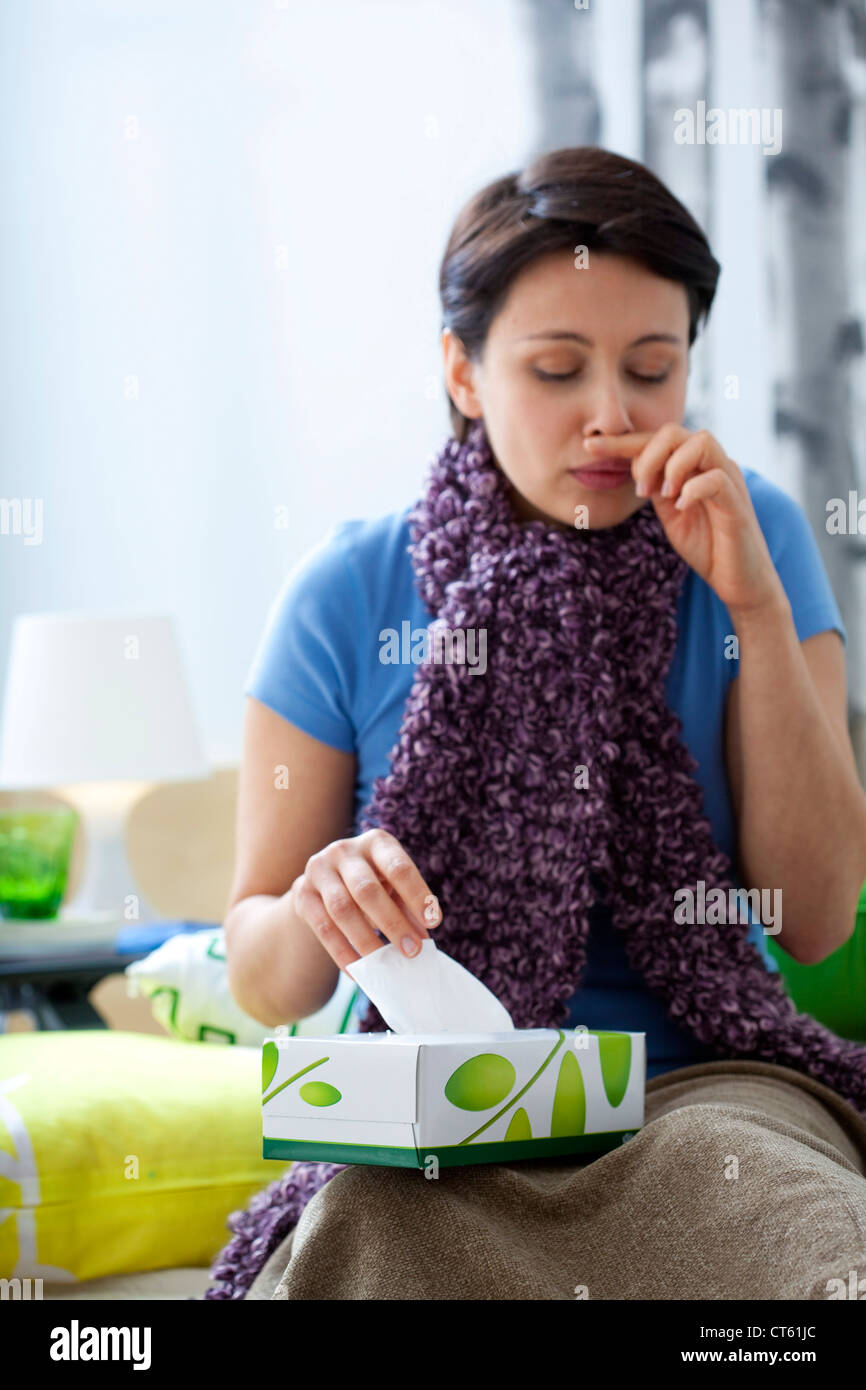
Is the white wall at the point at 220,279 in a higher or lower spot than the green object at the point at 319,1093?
higher

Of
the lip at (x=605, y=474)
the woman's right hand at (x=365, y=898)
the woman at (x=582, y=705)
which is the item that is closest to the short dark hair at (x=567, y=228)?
the woman at (x=582, y=705)

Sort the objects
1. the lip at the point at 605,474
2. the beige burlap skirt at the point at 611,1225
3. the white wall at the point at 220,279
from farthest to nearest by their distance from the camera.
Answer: the white wall at the point at 220,279 < the lip at the point at 605,474 < the beige burlap skirt at the point at 611,1225

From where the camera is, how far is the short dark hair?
3.36 ft

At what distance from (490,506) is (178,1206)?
0.60 m

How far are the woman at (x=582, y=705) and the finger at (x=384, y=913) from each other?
0.61 feet

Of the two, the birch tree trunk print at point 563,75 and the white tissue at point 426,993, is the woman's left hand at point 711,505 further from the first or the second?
the birch tree trunk print at point 563,75

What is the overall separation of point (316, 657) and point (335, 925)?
0.32m

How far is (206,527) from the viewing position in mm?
2516

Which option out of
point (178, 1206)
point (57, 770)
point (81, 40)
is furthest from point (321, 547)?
point (81, 40)

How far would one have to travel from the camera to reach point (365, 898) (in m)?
0.80

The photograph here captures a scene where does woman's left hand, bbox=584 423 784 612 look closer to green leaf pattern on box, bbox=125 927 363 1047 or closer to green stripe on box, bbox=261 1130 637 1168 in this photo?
green stripe on box, bbox=261 1130 637 1168

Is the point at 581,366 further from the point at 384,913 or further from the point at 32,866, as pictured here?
the point at 32,866

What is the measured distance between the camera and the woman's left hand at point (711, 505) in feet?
3.13
